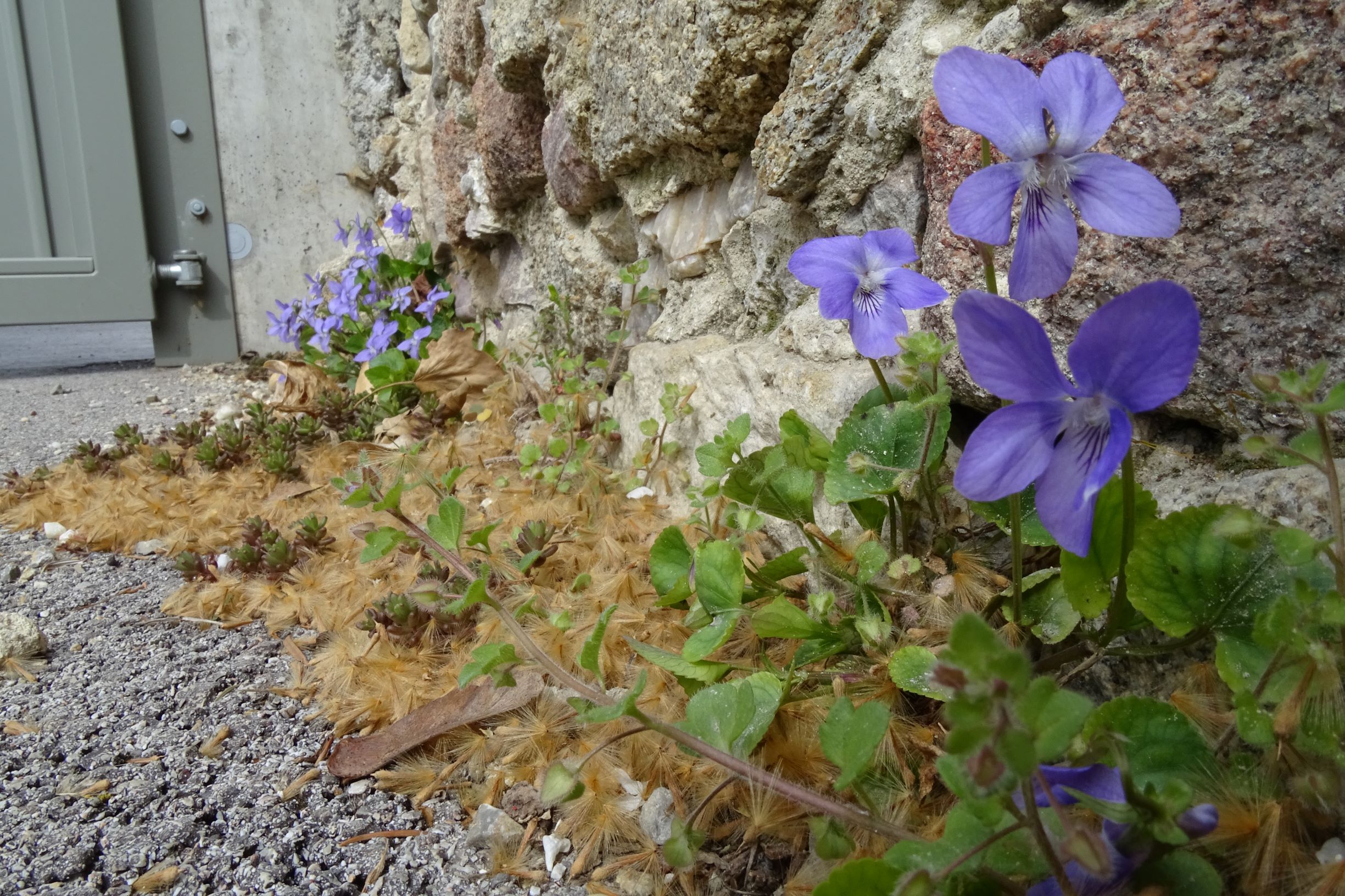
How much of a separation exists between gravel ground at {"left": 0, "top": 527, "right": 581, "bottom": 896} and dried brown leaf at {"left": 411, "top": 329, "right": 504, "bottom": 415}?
1417 millimetres

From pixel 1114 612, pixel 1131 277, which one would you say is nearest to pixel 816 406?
pixel 1131 277

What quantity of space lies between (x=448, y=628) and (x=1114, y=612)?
1.10 metres

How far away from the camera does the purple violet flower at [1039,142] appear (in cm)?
77

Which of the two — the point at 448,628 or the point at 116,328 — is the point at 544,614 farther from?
the point at 116,328

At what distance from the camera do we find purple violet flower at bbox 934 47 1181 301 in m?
0.77

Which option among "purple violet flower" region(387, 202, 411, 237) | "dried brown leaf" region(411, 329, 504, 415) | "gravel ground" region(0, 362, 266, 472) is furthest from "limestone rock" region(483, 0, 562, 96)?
"gravel ground" region(0, 362, 266, 472)

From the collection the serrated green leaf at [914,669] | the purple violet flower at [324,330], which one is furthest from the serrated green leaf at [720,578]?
the purple violet flower at [324,330]

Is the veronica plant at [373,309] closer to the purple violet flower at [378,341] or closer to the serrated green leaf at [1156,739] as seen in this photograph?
the purple violet flower at [378,341]

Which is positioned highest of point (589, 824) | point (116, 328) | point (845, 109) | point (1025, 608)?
point (845, 109)

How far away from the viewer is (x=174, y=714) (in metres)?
1.42

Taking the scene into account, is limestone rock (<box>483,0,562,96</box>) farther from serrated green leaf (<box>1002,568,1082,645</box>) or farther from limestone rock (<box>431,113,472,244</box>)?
serrated green leaf (<box>1002,568,1082,645</box>)

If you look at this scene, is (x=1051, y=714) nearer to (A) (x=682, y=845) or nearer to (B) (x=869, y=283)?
(A) (x=682, y=845)

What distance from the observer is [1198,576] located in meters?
0.84

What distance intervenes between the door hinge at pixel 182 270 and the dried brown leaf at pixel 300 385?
164 centimetres
